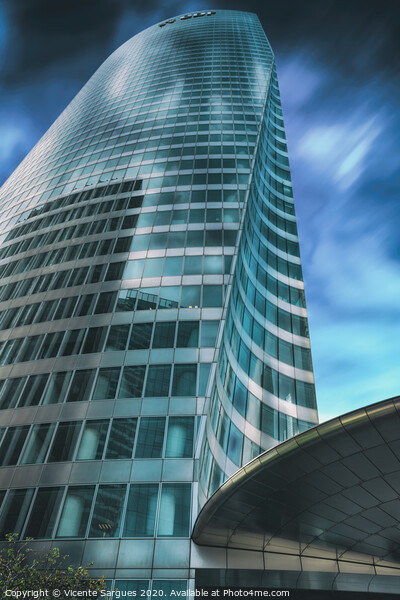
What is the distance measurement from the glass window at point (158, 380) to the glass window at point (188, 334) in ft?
6.35

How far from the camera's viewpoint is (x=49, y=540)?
19.4 m

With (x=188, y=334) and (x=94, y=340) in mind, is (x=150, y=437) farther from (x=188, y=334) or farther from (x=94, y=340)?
(x=94, y=340)

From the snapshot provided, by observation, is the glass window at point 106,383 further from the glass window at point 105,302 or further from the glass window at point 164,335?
the glass window at point 105,302

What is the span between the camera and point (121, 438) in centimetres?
2266

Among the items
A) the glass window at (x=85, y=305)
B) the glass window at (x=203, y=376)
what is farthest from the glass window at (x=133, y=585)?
the glass window at (x=85, y=305)

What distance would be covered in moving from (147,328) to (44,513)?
12.4 metres

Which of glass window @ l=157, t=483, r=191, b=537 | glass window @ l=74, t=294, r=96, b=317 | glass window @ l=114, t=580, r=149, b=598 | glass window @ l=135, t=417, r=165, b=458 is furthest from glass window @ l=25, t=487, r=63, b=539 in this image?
glass window @ l=74, t=294, r=96, b=317

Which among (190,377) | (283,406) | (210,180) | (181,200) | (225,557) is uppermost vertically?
(210,180)

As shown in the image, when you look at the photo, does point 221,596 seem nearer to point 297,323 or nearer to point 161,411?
point 161,411

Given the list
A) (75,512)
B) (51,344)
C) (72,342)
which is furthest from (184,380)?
(51,344)

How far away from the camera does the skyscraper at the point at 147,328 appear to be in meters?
20.4

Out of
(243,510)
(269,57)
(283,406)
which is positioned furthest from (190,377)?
(269,57)

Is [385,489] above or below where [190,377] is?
below

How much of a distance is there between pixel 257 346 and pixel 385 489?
18336 millimetres
